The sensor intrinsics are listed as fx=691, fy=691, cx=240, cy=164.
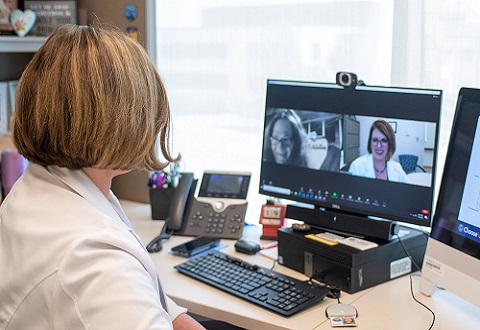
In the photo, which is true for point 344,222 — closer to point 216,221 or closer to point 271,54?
point 216,221

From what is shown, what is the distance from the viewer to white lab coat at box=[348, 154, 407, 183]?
6.26 feet

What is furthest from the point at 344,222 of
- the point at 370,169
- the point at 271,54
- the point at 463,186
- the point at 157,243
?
the point at 271,54

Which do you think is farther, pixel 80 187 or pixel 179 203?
pixel 179 203

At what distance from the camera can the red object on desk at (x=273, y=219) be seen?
226 centimetres

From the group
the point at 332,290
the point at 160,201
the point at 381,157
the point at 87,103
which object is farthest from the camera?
the point at 160,201

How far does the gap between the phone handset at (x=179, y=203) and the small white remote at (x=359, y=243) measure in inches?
25.2

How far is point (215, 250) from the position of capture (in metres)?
2.13

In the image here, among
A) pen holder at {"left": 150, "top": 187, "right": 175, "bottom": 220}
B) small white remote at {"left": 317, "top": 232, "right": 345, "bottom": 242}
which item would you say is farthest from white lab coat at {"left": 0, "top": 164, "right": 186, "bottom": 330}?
pen holder at {"left": 150, "top": 187, "right": 175, "bottom": 220}

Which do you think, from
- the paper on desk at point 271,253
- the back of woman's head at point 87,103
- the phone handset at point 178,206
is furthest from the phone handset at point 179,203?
the back of woman's head at point 87,103

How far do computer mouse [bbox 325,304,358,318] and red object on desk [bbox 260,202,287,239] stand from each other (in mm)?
573

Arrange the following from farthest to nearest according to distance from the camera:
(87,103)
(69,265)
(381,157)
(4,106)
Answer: (4,106) < (381,157) < (87,103) < (69,265)

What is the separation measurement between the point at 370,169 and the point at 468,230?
36 cm

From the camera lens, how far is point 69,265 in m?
1.12

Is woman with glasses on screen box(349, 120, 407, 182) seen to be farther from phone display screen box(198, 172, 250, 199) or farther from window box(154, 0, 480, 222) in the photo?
phone display screen box(198, 172, 250, 199)
